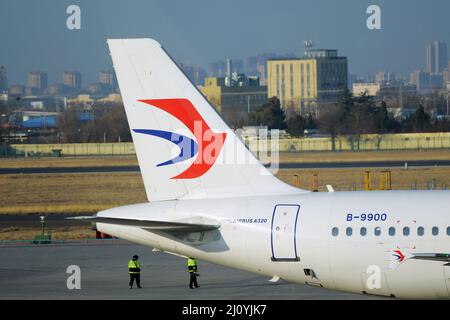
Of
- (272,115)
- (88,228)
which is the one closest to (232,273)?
(88,228)

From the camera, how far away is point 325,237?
2689 cm

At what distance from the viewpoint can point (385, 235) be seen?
86.7ft

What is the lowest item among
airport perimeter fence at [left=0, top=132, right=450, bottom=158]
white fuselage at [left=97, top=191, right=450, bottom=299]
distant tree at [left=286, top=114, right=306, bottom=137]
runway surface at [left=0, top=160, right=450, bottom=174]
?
white fuselage at [left=97, top=191, right=450, bottom=299]

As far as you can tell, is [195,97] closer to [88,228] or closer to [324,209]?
[324,209]

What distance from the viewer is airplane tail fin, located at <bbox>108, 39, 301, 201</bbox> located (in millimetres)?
28328

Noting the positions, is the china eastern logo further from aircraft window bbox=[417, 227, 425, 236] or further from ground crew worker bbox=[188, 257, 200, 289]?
ground crew worker bbox=[188, 257, 200, 289]

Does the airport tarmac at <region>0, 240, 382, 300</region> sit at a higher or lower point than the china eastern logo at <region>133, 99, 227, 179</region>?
lower

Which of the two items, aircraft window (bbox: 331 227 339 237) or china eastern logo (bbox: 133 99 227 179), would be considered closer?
aircraft window (bbox: 331 227 339 237)

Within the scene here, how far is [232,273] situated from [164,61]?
15.2m

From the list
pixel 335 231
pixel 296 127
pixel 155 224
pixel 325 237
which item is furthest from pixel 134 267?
pixel 296 127

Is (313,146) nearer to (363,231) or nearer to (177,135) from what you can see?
(177,135)

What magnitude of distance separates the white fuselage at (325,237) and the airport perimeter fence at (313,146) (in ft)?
398

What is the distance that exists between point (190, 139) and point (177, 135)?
40 centimetres

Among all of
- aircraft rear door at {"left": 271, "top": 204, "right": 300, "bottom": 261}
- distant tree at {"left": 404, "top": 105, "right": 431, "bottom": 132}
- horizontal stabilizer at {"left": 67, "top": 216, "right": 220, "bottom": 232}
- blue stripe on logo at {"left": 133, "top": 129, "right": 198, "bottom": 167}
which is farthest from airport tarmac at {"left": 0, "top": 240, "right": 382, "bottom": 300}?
distant tree at {"left": 404, "top": 105, "right": 431, "bottom": 132}
